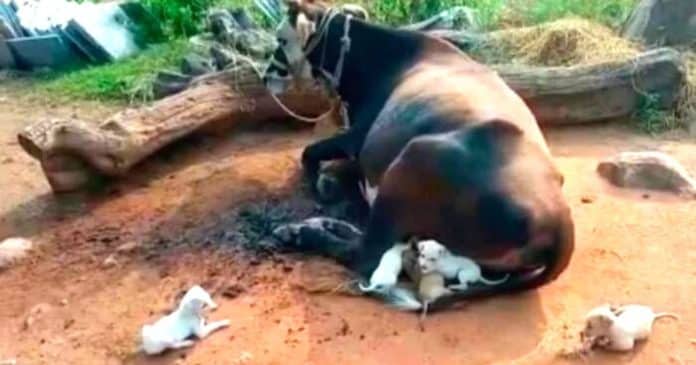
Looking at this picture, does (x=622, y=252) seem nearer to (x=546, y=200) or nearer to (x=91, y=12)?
(x=546, y=200)

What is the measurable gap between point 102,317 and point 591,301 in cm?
191

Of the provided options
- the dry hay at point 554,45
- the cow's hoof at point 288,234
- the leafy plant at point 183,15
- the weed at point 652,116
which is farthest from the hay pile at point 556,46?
the cow's hoof at point 288,234

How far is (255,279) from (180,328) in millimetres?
568

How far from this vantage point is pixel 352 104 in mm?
5750

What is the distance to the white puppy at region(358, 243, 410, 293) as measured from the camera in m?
4.39

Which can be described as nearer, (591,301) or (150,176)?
(591,301)

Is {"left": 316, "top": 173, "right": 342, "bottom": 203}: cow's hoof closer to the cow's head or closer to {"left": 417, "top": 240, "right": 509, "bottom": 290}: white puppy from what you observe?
the cow's head

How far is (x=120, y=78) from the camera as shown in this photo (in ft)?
24.8

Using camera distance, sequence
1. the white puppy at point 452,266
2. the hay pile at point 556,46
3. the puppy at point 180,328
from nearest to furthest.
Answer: the puppy at point 180,328 → the white puppy at point 452,266 → the hay pile at point 556,46

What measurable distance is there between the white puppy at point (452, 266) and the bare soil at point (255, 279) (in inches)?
3.7

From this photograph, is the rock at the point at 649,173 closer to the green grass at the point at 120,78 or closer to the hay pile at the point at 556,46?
the hay pile at the point at 556,46

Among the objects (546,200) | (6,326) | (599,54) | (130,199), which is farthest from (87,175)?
(599,54)

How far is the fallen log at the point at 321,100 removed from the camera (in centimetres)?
568

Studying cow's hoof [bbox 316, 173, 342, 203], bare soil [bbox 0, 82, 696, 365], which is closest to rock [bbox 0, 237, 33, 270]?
bare soil [bbox 0, 82, 696, 365]
